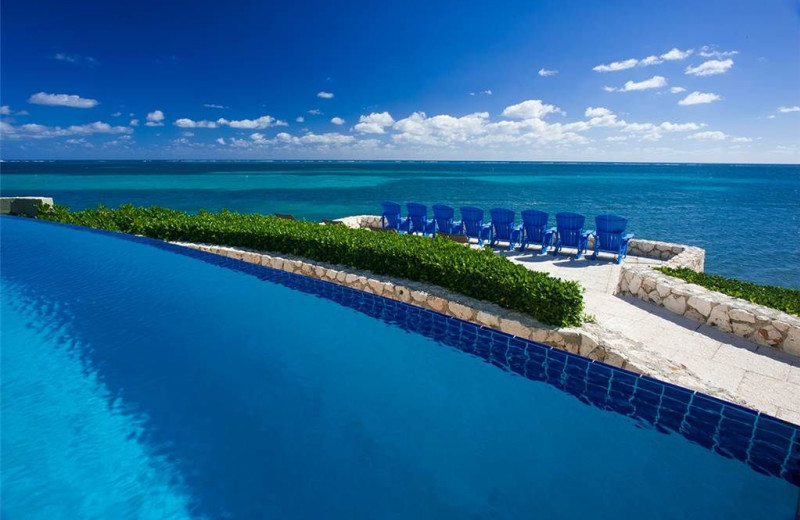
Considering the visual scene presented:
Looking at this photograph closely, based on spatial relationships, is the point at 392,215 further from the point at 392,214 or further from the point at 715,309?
the point at 715,309

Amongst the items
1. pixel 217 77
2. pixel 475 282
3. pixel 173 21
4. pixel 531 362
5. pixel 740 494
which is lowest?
pixel 740 494

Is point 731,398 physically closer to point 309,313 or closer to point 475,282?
point 475,282

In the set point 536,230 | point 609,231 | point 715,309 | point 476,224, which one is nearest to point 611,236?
point 609,231

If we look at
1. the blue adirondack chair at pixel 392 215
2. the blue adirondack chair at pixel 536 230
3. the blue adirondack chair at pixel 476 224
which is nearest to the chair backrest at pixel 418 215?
the blue adirondack chair at pixel 392 215

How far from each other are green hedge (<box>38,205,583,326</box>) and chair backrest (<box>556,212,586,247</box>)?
12.5 feet

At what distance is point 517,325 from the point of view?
5.20 metres

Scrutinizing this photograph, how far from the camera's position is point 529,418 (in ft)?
13.1

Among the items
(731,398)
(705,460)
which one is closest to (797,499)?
(705,460)

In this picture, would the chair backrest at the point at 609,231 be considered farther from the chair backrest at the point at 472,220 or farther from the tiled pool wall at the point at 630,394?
the tiled pool wall at the point at 630,394

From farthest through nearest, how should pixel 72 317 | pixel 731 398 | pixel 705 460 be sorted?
pixel 72 317 → pixel 731 398 → pixel 705 460

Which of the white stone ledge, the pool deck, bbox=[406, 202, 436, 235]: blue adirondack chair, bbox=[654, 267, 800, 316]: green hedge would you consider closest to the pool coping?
the white stone ledge

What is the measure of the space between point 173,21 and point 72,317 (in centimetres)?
3050

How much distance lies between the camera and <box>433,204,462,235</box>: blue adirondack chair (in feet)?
38.5

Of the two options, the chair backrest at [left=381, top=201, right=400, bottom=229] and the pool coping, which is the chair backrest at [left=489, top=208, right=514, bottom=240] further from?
the pool coping
